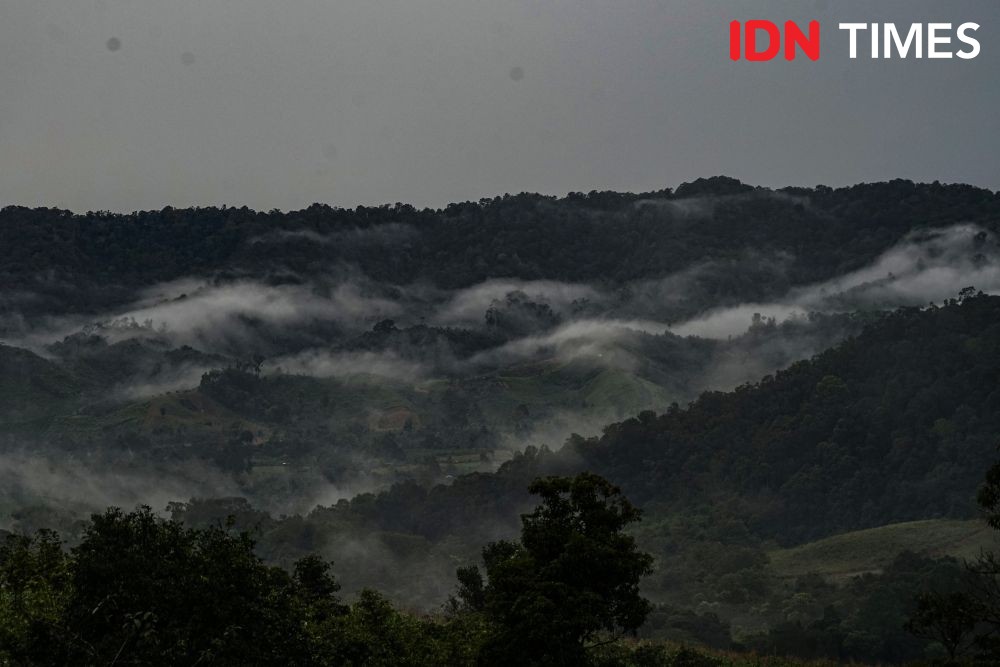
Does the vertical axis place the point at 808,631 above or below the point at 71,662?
below

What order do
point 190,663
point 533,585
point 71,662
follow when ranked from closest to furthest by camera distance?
1. point 71,662
2. point 190,663
3. point 533,585

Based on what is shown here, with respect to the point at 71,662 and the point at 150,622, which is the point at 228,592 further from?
the point at 71,662

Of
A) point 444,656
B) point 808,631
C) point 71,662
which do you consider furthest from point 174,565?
point 808,631

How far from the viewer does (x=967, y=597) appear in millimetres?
59281

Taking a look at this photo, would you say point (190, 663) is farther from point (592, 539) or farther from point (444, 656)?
point (444, 656)

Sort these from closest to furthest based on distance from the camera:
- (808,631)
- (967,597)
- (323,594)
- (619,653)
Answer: (967,597) < (323,594) < (619,653) < (808,631)

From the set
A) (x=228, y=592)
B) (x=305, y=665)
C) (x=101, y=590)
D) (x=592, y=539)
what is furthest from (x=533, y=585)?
(x=101, y=590)

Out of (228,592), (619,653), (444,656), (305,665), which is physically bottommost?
(619,653)

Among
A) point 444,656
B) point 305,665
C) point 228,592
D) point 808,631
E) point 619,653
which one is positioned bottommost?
point 808,631

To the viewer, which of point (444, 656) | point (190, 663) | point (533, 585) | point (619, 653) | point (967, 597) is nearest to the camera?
point (190, 663)

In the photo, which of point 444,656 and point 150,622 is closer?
point 150,622

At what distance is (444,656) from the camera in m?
76.3

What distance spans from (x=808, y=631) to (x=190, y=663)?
16298cm

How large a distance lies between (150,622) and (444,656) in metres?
28.2
